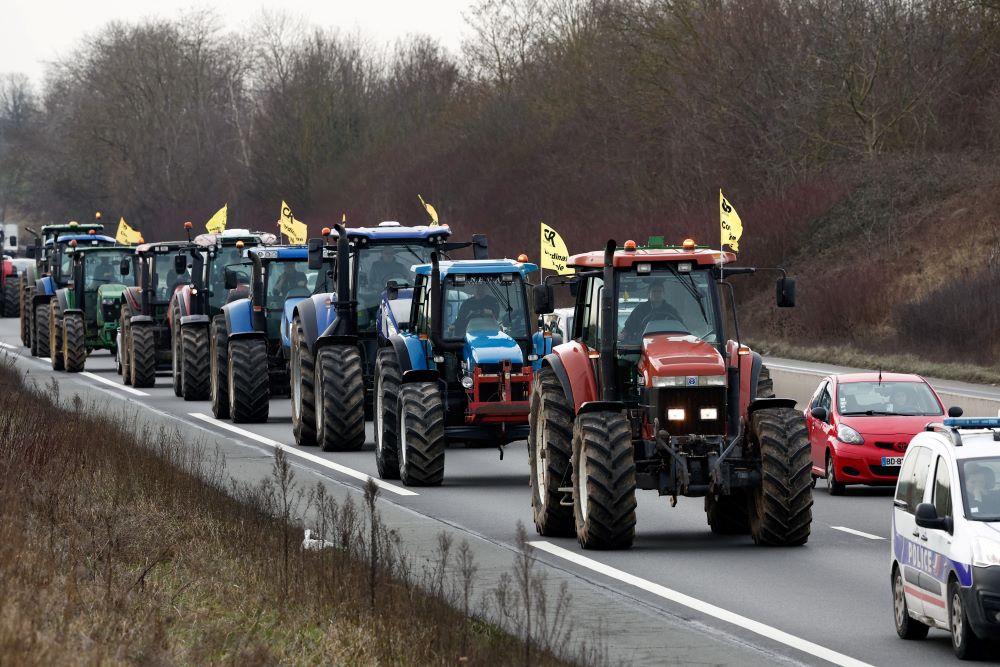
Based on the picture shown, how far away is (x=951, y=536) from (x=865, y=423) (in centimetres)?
1107

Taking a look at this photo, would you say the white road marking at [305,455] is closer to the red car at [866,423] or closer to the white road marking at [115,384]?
the red car at [866,423]

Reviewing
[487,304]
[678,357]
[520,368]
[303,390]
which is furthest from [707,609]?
[303,390]

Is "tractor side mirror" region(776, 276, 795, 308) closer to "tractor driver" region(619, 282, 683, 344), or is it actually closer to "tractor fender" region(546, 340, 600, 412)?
"tractor driver" region(619, 282, 683, 344)

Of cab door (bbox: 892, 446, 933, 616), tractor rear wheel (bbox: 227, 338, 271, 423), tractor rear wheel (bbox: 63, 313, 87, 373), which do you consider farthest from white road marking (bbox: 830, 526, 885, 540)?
tractor rear wheel (bbox: 63, 313, 87, 373)

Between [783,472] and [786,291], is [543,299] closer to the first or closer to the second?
[786,291]

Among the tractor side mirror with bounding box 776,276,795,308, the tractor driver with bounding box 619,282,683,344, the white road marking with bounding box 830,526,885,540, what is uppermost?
the tractor side mirror with bounding box 776,276,795,308

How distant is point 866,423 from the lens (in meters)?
23.3

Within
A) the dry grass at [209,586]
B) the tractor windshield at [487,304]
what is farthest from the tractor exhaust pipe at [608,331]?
the tractor windshield at [487,304]

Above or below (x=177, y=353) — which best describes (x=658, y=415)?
above

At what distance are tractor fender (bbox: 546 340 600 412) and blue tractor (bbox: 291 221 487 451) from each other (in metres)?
7.29

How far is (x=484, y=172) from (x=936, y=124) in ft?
79.2

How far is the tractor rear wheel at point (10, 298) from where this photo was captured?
246 ft

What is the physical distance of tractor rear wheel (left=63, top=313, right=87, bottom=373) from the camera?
42.6 metres

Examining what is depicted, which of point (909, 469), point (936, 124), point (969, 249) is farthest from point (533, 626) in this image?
point (936, 124)
